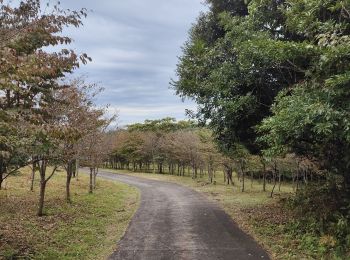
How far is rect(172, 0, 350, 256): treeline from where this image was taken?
330 inches

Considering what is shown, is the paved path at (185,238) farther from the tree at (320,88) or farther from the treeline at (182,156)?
the treeline at (182,156)

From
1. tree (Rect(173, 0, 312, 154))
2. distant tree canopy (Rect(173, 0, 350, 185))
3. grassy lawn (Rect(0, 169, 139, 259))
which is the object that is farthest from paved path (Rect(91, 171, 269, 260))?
tree (Rect(173, 0, 312, 154))

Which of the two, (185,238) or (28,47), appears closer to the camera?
(28,47)

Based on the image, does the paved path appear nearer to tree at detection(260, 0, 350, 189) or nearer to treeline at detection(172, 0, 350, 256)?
treeline at detection(172, 0, 350, 256)

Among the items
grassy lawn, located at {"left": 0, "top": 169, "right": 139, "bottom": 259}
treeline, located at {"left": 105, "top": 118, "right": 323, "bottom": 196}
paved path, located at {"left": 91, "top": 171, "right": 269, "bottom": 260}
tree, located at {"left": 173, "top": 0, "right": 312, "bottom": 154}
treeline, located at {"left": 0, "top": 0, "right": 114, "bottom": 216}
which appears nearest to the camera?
treeline, located at {"left": 0, "top": 0, "right": 114, "bottom": 216}

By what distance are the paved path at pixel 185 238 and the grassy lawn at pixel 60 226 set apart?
0.60m

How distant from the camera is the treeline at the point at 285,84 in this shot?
27.5 feet

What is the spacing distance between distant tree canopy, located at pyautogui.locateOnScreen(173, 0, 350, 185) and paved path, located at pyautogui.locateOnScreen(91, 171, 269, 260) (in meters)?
2.73

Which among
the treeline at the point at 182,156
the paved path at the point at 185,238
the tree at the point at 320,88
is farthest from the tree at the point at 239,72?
the treeline at the point at 182,156

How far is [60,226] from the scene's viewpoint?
45.5ft

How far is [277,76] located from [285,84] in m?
0.38

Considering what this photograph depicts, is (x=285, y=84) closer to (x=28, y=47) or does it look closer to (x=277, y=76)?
(x=277, y=76)

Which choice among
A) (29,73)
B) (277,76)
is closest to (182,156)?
(277,76)

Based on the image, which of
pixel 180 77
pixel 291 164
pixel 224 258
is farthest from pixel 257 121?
pixel 291 164
